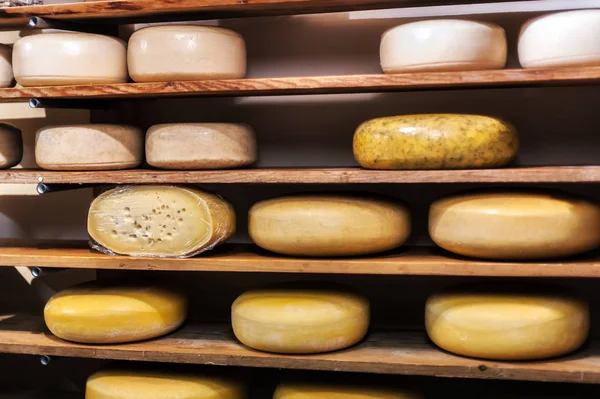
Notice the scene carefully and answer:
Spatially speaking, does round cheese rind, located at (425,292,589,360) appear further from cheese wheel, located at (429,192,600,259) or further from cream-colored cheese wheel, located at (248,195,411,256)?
cream-colored cheese wheel, located at (248,195,411,256)

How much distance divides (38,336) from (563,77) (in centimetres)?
163

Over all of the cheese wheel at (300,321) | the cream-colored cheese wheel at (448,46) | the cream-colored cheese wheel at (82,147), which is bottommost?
the cheese wheel at (300,321)

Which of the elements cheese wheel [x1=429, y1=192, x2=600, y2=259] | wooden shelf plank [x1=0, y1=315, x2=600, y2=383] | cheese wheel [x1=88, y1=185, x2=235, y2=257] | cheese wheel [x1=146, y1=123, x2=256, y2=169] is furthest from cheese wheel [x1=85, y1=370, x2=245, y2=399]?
cheese wheel [x1=429, y1=192, x2=600, y2=259]

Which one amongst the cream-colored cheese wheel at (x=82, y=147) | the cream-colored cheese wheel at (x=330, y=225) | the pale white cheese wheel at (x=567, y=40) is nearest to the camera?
the pale white cheese wheel at (x=567, y=40)

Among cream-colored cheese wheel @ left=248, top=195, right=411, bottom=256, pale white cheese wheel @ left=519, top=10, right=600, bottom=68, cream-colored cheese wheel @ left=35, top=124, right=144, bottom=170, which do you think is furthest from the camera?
cream-colored cheese wheel @ left=35, top=124, right=144, bottom=170

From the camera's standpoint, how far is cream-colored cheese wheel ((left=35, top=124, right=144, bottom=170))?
5.79 ft

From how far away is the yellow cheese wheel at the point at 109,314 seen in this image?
175cm

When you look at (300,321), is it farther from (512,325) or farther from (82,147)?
Answer: (82,147)

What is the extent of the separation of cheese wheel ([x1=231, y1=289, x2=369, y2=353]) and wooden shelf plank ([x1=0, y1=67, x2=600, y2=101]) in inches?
22.5

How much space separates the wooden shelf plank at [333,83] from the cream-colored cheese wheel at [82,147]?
11cm

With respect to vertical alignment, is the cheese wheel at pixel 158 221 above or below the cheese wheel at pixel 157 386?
above

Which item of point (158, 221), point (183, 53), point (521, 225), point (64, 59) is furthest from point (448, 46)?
point (64, 59)

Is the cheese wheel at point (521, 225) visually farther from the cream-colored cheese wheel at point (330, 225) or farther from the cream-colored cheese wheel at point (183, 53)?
the cream-colored cheese wheel at point (183, 53)

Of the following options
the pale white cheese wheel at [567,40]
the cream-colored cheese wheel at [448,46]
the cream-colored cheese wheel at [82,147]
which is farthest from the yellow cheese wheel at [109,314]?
the pale white cheese wheel at [567,40]
